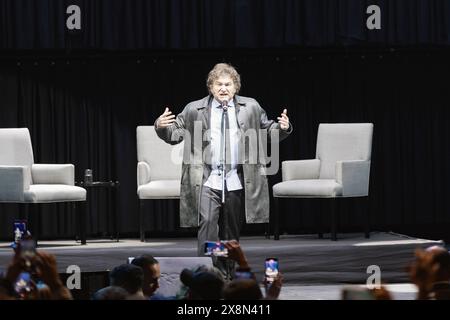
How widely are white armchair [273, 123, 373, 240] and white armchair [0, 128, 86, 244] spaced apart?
1.66m

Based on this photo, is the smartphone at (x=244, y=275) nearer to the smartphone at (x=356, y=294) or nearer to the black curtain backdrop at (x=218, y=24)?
the smartphone at (x=356, y=294)

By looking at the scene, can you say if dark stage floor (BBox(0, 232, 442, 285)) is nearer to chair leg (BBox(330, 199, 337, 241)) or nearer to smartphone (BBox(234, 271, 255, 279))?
chair leg (BBox(330, 199, 337, 241))

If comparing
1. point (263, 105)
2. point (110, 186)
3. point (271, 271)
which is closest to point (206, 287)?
point (271, 271)

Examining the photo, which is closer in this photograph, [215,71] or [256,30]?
[215,71]

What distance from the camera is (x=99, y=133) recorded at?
988 centimetres

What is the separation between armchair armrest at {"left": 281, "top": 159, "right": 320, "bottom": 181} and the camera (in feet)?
29.5

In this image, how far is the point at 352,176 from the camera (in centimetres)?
870

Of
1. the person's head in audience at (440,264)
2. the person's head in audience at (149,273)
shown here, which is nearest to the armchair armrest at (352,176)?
the person's head in audience at (149,273)

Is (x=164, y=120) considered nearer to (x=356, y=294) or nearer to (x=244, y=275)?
(x=244, y=275)

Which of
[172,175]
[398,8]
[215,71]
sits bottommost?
[172,175]

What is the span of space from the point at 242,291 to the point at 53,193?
5.71 metres
